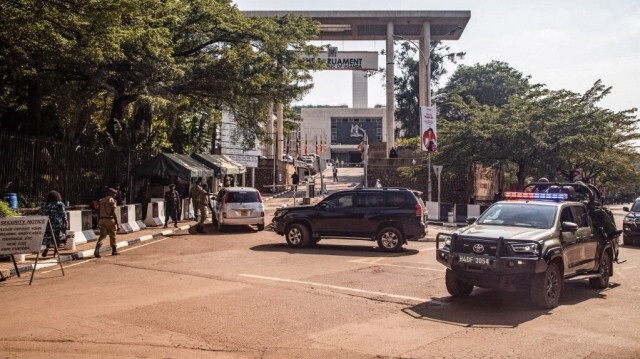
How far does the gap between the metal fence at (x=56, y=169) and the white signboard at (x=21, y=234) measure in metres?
7.49

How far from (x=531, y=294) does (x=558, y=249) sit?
3.22 feet

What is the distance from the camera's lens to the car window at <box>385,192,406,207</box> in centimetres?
1616

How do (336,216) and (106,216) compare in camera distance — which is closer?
(106,216)

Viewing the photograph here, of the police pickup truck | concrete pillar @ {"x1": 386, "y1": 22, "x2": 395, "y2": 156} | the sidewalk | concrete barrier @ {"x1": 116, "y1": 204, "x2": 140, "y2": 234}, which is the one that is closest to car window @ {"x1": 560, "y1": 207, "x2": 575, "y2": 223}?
the police pickup truck

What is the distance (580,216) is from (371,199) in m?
6.64

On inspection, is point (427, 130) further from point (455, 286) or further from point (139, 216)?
point (455, 286)

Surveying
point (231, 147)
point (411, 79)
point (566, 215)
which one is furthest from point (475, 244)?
point (411, 79)

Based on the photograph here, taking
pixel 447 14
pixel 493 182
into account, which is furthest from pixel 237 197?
pixel 447 14

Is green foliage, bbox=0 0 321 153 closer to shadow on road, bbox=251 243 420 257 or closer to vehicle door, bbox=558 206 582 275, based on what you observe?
shadow on road, bbox=251 243 420 257

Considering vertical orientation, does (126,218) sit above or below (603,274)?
above

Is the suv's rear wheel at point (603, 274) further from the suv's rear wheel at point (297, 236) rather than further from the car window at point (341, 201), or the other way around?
the suv's rear wheel at point (297, 236)

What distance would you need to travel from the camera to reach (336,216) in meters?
16.5

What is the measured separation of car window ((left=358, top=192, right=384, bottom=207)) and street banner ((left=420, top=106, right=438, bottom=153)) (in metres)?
10.5

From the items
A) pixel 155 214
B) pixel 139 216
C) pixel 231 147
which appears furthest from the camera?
pixel 231 147
